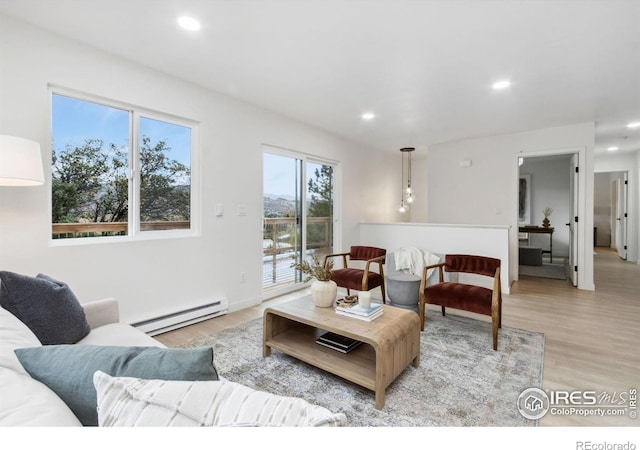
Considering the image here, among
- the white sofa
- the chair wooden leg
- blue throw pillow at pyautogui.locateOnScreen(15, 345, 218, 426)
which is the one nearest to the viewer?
the white sofa

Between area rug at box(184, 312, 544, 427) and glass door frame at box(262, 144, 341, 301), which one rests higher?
glass door frame at box(262, 144, 341, 301)

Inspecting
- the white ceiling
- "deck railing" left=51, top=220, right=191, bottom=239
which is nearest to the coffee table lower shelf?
"deck railing" left=51, top=220, right=191, bottom=239

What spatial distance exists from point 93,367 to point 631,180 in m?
9.44

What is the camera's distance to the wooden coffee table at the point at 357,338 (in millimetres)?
1784

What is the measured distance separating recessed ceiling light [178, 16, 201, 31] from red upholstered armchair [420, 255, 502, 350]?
275cm

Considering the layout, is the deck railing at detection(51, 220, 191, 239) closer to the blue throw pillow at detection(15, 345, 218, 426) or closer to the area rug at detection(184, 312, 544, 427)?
the area rug at detection(184, 312, 544, 427)

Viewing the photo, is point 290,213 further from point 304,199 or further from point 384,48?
point 384,48

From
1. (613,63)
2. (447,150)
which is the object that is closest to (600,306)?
(613,63)

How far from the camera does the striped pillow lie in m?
0.58

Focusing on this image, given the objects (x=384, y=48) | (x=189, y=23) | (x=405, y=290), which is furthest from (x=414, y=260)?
(x=189, y=23)

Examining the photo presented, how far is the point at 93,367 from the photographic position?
29.3 inches

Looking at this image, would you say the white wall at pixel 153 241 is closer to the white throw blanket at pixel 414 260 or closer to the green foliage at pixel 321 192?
the green foliage at pixel 321 192

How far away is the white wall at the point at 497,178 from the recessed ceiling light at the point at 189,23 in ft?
15.6

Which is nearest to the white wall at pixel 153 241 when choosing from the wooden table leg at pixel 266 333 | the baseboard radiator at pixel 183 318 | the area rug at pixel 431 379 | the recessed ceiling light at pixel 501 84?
the baseboard radiator at pixel 183 318
